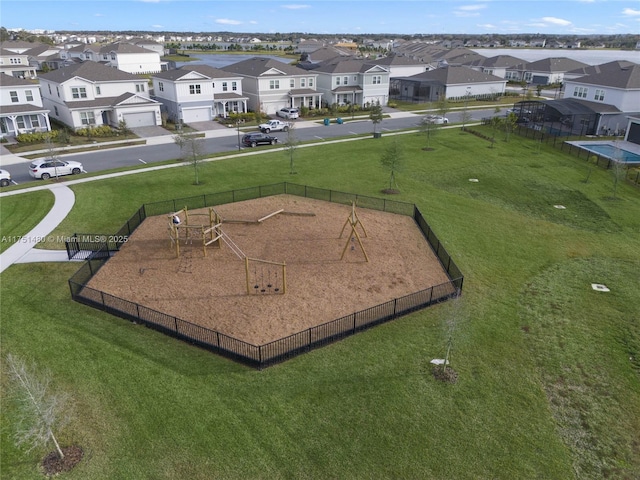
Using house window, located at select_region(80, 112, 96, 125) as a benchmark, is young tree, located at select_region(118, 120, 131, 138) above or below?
below

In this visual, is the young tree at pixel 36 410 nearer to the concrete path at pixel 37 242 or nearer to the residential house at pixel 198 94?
the concrete path at pixel 37 242

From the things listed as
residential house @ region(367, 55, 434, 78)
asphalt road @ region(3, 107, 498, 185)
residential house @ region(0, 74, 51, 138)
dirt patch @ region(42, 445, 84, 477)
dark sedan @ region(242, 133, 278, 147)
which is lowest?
dirt patch @ region(42, 445, 84, 477)

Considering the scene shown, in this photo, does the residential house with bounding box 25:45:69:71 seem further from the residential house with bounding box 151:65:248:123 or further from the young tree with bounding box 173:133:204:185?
the young tree with bounding box 173:133:204:185

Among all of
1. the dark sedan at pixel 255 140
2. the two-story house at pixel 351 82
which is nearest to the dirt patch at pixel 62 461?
the dark sedan at pixel 255 140

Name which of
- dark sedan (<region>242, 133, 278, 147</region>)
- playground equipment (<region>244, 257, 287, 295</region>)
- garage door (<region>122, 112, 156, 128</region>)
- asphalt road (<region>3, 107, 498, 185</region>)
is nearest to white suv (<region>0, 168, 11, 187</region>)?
asphalt road (<region>3, 107, 498, 185</region>)

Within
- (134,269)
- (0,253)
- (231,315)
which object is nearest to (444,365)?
(231,315)

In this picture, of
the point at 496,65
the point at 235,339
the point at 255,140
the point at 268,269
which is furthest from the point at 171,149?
the point at 496,65
